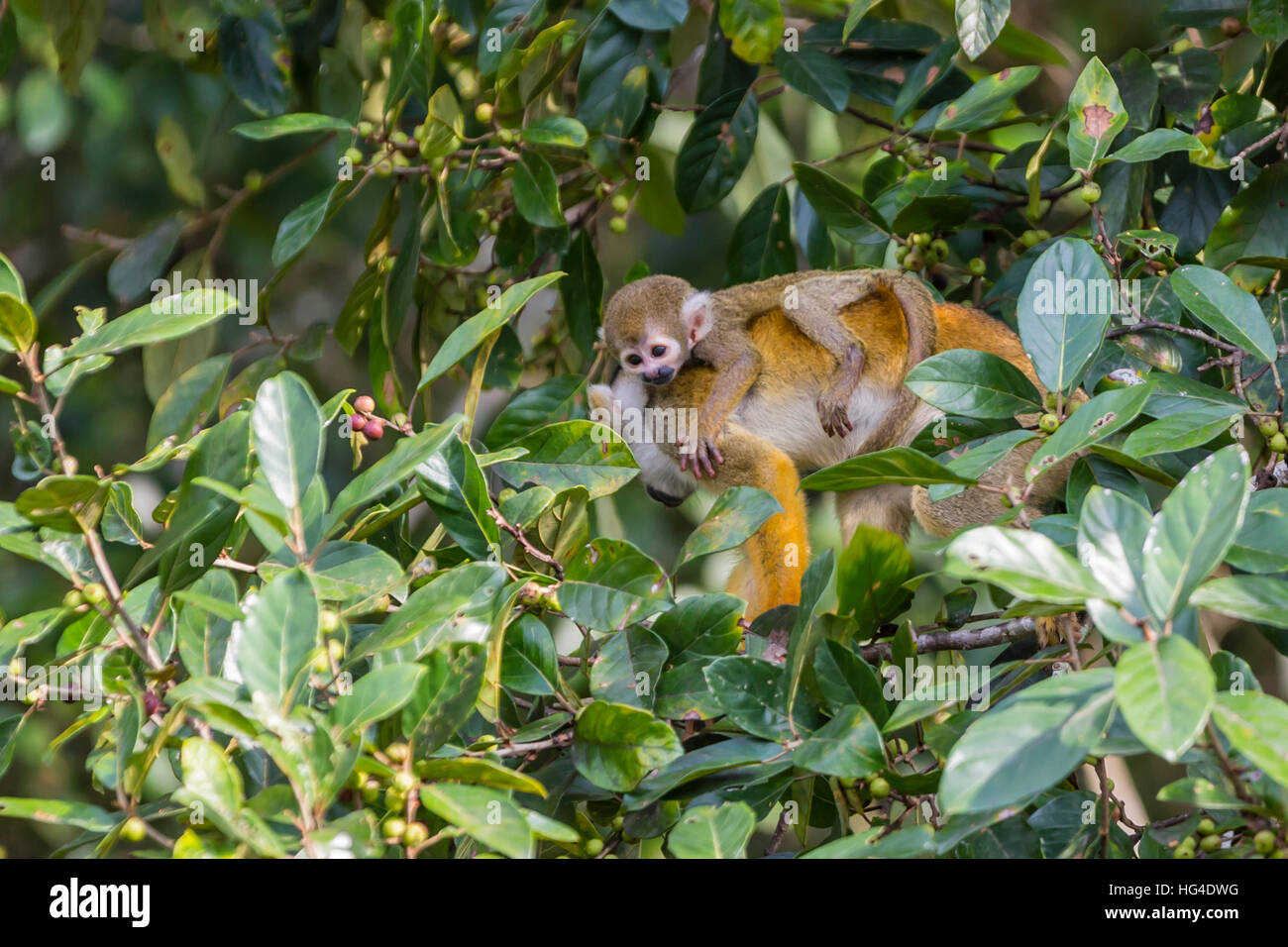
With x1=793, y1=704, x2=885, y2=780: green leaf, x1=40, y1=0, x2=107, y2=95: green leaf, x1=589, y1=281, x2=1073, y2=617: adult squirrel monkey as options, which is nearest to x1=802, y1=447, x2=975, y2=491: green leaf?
x1=793, y1=704, x2=885, y2=780: green leaf

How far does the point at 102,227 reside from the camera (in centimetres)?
462

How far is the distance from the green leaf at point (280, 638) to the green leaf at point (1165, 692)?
81cm

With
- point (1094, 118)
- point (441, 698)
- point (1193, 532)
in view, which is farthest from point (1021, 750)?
point (1094, 118)

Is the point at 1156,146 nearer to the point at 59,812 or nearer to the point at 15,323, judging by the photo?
the point at 15,323

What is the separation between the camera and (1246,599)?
1156 millimetres

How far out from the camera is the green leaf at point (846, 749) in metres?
1.41

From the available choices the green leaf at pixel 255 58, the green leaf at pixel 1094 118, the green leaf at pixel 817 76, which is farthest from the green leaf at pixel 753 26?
the green leaf at pixel 255 58

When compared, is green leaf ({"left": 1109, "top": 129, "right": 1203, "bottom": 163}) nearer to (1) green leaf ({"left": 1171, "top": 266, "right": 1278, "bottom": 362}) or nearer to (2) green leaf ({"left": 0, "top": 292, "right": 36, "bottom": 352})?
(1) green leaf ({"left": 1171, "top": 266, "right": 1278, "bottom": 362})

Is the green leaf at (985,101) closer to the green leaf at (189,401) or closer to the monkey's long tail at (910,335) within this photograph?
the monkey's long tail at (910,335)

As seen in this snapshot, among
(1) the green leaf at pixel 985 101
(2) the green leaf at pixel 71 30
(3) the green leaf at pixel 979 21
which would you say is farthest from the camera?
(2) the green leaf at pixel 71 30

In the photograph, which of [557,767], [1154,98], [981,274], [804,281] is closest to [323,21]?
[804,281]

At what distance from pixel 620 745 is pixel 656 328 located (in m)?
1.69

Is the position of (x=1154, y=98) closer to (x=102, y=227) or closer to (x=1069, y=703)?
(x=1069, y=703)

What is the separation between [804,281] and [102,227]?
124 inches
